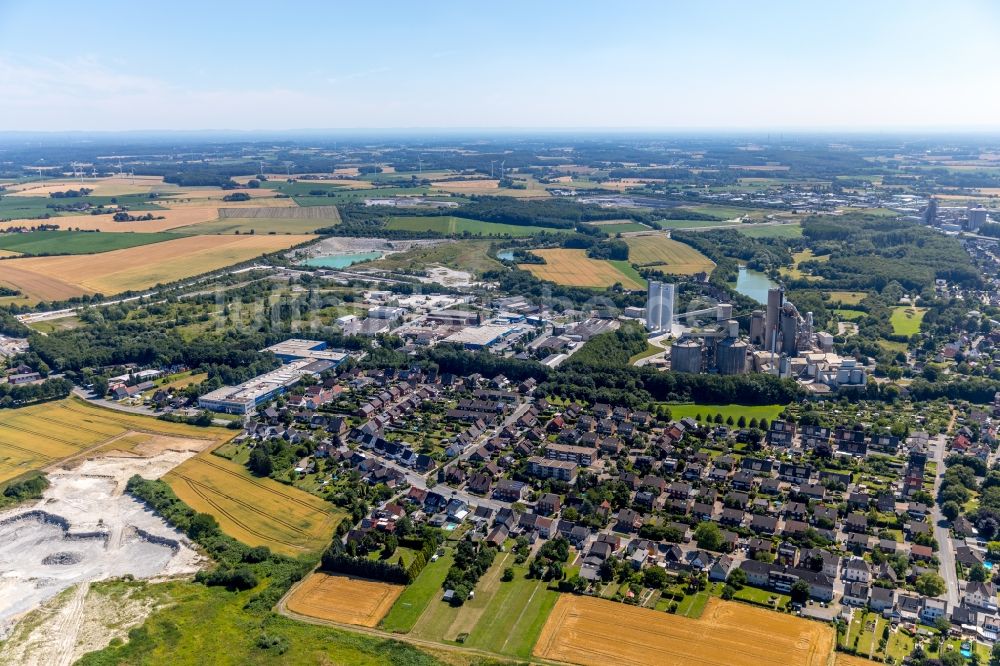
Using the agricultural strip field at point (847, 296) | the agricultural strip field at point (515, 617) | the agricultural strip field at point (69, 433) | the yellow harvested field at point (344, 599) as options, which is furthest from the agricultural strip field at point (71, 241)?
the agricultural strip field at point (515, 617)

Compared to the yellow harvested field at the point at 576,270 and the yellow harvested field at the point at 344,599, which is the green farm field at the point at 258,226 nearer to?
the yellow harvested field at the point at 576,270

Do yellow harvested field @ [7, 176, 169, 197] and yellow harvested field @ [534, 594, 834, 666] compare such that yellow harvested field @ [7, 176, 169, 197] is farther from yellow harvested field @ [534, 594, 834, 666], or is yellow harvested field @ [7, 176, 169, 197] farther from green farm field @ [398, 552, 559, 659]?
yellow harvested field @ [534, 594, 834, 666]

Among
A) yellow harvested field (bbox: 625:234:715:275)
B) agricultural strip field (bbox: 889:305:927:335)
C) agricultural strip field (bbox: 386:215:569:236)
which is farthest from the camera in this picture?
agricultural strip field (bbox: 386:215:569:236)

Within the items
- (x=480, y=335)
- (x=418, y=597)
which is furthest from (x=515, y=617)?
(x=480, y=335)

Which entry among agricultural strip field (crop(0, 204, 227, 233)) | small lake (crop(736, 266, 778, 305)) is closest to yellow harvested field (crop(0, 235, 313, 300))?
agricultural strip field (crop(0, 204, 227, 233))

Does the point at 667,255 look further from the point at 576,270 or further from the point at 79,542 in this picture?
the point at 79,542

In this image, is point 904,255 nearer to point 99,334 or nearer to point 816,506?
point 816,506

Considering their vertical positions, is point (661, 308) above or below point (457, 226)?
below
